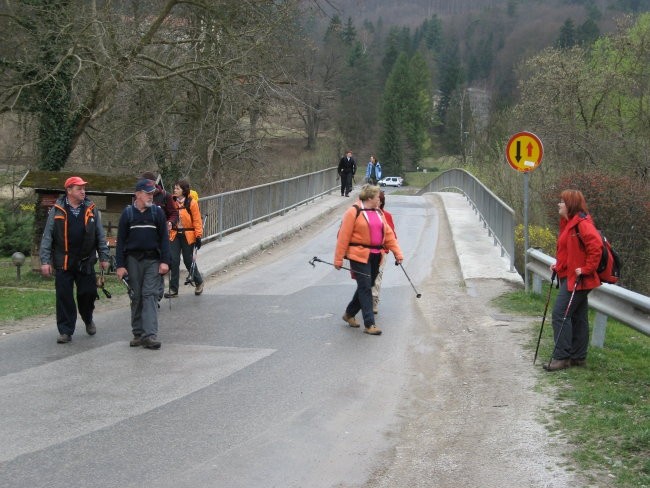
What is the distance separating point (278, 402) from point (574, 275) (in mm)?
3078

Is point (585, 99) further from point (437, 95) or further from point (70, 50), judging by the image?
point (437, 95)

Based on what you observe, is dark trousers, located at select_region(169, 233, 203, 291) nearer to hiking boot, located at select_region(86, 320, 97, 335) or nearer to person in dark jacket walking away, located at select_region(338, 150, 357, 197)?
hiking boot, located at select_region(86, 320, 97, 335)

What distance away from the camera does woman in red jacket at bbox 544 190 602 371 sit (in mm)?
8031

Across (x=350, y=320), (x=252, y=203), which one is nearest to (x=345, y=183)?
(x=252, y=203)

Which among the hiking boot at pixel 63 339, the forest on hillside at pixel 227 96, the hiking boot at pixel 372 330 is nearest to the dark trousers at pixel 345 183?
the forest on hillside at pixel 227 96

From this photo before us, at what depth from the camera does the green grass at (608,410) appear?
558 centimetres

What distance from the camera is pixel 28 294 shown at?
540 inches

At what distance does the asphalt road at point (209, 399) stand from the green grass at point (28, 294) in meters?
1.13

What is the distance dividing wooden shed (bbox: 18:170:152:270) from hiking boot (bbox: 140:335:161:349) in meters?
6.27

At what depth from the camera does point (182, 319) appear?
11211 mm

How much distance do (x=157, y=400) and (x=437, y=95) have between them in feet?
448

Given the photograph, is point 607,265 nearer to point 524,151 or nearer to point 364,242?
point 364,242

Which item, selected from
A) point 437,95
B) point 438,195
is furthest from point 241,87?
point 437,95

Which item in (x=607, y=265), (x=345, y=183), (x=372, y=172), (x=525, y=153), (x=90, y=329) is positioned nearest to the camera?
(x=607, y=265)
